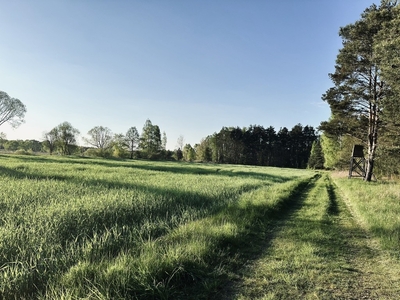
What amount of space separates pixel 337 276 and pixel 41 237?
17.0ft

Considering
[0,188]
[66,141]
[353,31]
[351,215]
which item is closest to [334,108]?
[353,31]

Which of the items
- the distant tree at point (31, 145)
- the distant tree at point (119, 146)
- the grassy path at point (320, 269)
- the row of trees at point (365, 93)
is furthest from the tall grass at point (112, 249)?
the distant tree at point (31, 145)

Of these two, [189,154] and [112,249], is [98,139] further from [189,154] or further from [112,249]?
[112,249]

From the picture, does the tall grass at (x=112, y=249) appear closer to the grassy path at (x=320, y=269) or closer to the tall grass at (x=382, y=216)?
the grassy path at (x=320, y=269)

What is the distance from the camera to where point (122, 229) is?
18.1 feet

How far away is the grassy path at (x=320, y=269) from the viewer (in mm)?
3393

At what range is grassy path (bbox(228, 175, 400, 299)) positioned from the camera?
11.1 ft

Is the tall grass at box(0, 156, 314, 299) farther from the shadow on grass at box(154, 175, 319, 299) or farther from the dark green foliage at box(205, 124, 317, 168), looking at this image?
the dark green foliage at box(205, 124, 317, 168)

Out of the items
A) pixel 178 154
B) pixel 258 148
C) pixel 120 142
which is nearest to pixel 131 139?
pixel 120 142

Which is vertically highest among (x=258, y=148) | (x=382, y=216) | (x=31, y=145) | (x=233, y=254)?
(x=258, y=148)

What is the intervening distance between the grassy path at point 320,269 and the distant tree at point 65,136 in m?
83.5

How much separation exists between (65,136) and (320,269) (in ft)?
280

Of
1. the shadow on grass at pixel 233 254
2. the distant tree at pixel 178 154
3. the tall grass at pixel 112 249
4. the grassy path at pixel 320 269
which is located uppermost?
the distant tree at pixel 178 154

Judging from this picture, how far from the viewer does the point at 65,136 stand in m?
76.4
